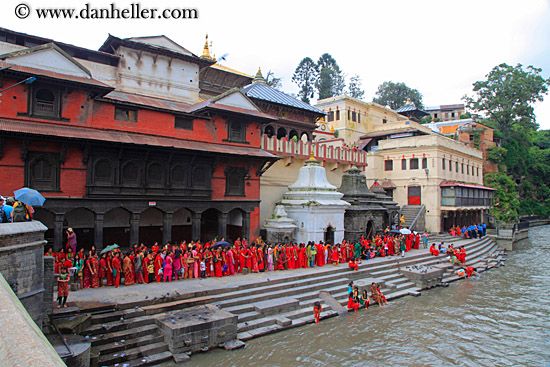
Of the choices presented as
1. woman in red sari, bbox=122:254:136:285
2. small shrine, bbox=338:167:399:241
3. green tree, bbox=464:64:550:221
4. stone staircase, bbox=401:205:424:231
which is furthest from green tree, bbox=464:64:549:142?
woman in red sari, bbox=122:254:136:285

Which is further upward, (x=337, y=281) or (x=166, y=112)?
(x=166, y=112)

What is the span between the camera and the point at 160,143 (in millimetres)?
15594

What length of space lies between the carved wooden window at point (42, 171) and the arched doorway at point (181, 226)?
264 inches

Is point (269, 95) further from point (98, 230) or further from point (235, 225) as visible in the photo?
point (98, 230)

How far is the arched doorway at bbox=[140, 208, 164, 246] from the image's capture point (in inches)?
721

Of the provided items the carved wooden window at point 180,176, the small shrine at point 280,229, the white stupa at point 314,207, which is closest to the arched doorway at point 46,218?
the carved wooden window at point 180,176

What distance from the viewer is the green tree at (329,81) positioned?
192 feet

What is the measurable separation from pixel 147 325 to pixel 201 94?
1706 centimetres

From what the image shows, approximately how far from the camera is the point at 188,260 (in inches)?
556

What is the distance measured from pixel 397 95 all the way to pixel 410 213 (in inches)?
1459

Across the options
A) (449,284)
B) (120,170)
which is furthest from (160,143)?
(449,284)

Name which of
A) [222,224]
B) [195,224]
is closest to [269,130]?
[222,224]

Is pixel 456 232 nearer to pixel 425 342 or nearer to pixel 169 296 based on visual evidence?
pixel 425 342

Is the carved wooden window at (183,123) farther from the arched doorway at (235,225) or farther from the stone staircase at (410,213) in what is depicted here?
the stone staircase at (410,213)
